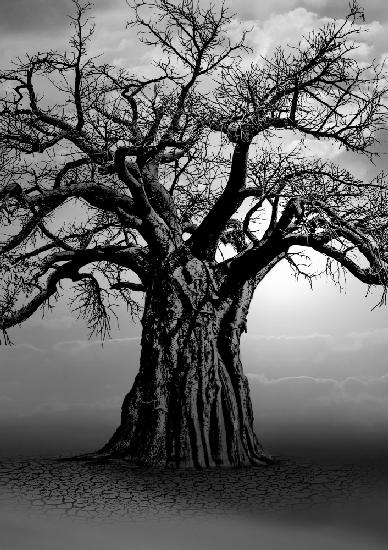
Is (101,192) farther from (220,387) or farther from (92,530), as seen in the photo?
(92,530)

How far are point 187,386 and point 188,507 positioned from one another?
2.58 meters

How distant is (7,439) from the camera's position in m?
17.4

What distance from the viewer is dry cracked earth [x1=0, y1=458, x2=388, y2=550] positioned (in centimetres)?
816

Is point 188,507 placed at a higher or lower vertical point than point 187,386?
lower

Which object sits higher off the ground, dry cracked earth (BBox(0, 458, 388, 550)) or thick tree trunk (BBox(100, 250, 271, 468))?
thick tree trunk (BBox(100, 250, 271, 468))

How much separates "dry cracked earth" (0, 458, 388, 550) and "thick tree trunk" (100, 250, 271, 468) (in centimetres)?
45

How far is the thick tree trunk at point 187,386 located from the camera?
38.0ft

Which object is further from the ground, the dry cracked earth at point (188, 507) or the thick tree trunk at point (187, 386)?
the thick tree trunk at point (187, 386)

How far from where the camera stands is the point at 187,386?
11.7m

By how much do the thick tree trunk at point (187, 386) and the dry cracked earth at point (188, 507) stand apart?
45 centimetres

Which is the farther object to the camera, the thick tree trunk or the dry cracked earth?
the thick tree trunk

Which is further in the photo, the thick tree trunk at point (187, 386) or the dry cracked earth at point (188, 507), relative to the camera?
the thick tree trunk at point (187, 386)

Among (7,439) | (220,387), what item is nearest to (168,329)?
(220,387)

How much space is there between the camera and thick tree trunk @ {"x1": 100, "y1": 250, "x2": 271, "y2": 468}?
11.6 meters
